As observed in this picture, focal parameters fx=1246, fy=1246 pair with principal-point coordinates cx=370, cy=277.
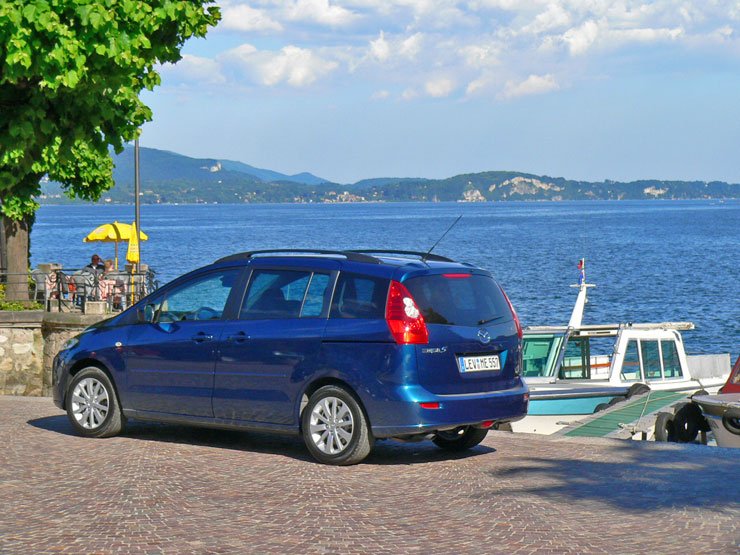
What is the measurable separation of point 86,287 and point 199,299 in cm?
1378

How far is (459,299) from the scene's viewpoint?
994 centimetres

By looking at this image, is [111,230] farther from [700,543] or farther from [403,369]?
[700,543]

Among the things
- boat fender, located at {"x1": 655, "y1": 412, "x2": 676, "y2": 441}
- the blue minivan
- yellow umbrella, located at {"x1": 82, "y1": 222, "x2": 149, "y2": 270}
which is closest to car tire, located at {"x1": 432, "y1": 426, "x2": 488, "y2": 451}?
the blue minivan

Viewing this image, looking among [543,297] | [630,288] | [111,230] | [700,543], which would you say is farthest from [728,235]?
[700,543]

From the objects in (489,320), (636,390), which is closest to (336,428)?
(489,320)

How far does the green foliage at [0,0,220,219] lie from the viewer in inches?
364

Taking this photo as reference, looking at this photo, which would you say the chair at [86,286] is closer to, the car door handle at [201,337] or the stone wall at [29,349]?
the stone wall at [29,349]

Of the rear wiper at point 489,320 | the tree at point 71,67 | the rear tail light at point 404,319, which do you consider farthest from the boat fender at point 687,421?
the tree at point 71,67

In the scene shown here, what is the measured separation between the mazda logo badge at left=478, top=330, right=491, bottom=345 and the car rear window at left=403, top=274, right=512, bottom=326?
85mm

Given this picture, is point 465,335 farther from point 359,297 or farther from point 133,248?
point 133,248

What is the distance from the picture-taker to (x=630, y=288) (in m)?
62.2

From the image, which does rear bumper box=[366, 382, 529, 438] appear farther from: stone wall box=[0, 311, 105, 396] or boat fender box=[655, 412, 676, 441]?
stone wall box=[0, 311, 105, 396]

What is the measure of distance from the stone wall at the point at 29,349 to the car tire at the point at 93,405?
666cm

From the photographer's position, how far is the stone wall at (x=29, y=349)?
17891 mm
